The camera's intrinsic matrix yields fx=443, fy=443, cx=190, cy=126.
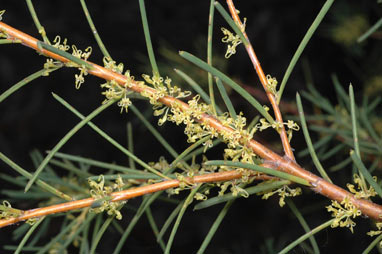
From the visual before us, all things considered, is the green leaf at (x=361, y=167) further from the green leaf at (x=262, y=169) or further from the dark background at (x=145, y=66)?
the dark background at (x=145, y=66)

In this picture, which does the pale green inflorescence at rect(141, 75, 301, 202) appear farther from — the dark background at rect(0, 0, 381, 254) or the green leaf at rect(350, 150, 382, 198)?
the dark background at rect(0, 0, 381, 254)

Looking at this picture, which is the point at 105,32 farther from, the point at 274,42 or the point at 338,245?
the point at 338,245

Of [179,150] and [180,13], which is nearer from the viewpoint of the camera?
[179,150]

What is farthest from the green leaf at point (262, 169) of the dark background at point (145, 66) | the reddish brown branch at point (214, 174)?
the dark background at point (145, 66)

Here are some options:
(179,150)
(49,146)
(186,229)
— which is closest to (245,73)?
(179,150)

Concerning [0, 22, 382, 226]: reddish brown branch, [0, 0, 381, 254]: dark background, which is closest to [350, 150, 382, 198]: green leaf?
[0, 22, 382, 226]: reddish brown branch

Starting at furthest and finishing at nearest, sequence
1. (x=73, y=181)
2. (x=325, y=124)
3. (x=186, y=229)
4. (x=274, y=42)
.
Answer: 1. (x=274, y=42)
2. (x=186, y=229)
3. (x=325, y=124)
4. (x=73, y=181)
